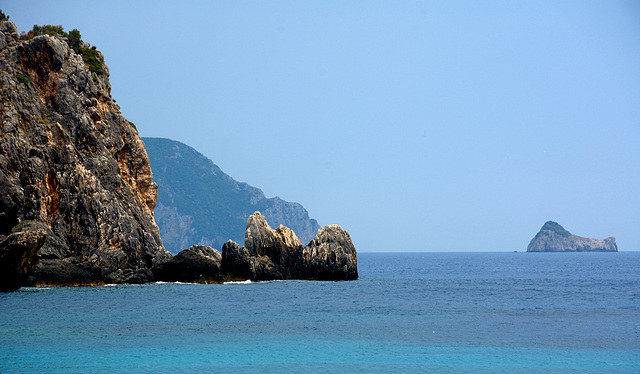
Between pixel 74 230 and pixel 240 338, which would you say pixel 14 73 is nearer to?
pixel 74 230

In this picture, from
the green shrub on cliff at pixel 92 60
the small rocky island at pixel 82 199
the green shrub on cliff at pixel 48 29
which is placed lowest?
the small rocky island at pixel 82 199

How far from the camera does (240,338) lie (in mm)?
37438

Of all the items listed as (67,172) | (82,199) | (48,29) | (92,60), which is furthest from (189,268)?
(48,29)

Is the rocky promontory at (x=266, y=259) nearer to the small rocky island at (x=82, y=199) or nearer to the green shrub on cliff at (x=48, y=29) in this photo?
the small rocky island at (x=82, y=199)

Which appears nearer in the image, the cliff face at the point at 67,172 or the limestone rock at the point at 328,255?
the cliff face at the point at 67,172

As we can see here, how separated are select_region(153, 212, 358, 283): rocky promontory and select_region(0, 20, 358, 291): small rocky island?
Answer: 0.15 meters

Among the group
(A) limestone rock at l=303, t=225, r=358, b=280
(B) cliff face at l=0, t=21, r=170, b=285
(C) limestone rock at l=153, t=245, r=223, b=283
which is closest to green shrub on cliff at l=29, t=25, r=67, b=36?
(B) cliff face at l=0, t=21, r=170, b=285

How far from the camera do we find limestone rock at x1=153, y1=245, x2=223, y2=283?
80.8 meters

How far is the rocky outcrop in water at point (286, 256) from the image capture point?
278 ft

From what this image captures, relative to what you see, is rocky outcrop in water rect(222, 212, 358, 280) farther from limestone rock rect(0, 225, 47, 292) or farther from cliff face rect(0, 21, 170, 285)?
limestone rock rect(0, 225, 47, 292)

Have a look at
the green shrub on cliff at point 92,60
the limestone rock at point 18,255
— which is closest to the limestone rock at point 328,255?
the limestone rock at point 18,255

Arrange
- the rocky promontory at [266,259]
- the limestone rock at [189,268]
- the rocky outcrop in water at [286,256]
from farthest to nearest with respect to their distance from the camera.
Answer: the rocky outcrop in water at [286,256]
the rocky promontory at [266,259]
the limestone rock at [189,268]

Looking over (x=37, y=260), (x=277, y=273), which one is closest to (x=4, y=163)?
(x=37, y=260)

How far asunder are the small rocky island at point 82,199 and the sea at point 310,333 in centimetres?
609
